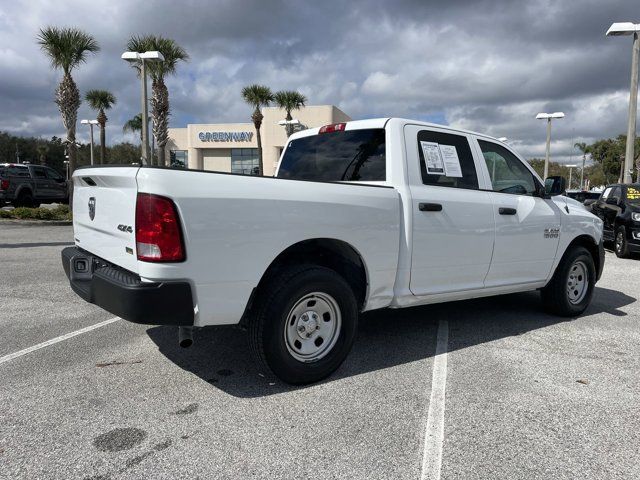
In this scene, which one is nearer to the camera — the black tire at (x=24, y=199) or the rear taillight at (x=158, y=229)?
the rear taillight at (x=158, y=229)

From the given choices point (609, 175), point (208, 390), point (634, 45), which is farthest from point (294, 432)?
point (609, 175)

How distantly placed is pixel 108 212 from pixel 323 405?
192 cm

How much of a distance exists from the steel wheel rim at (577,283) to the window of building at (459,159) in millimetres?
2001

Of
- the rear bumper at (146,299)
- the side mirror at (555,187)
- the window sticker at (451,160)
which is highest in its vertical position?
the window sticker at (451,160)

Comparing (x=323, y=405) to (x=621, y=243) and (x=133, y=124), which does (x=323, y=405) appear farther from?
(x=133, y=124)

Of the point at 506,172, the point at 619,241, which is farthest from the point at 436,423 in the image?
the point at 619,241

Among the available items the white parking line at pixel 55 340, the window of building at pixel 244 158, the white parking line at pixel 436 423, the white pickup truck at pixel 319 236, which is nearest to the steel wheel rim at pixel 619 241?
the white pickup truck at pixel 319 236

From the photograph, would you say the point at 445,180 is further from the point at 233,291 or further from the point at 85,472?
the point at 85,472

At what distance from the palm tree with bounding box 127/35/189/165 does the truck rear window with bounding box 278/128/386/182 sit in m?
18.1

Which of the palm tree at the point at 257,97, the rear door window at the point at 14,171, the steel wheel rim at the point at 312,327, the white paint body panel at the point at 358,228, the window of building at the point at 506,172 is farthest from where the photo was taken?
the palm tree at the point at 257,97

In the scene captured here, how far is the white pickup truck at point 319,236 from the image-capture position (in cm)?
286

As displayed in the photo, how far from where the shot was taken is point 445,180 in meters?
4.24

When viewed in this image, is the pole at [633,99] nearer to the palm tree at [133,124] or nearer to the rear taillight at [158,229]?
the rear taillight at [158,229]

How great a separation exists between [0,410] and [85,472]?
103cm
